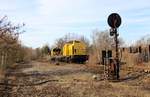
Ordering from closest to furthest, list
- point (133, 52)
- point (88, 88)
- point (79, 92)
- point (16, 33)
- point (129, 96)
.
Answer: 1. point (129, 96)
2. point (79, 92)
3. point (88, 88)
4. point (16, 33)
5. point (133, 52)

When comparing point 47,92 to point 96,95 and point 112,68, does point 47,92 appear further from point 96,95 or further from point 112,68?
point 112,68

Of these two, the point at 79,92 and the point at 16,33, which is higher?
the point at 16,33

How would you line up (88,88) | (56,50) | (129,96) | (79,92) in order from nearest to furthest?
(129,96) → (79,92) → (88,88) → (56,50)

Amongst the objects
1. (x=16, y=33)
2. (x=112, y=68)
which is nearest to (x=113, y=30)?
(x=112, y=68)

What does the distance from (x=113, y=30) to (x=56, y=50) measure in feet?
175

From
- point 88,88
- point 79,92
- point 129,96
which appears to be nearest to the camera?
point 129,96

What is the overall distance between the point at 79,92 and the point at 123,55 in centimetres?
2497

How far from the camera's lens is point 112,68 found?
81.9 feet

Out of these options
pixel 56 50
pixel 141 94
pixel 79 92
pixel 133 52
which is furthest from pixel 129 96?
pixel 56 50

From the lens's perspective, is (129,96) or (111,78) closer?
(129,96)

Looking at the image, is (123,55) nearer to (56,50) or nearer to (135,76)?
(135,76)

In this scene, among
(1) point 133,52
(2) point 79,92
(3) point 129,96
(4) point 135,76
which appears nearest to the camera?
(3) point 129,96

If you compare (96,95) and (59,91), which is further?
(59,91)

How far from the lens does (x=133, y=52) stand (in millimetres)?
41562
